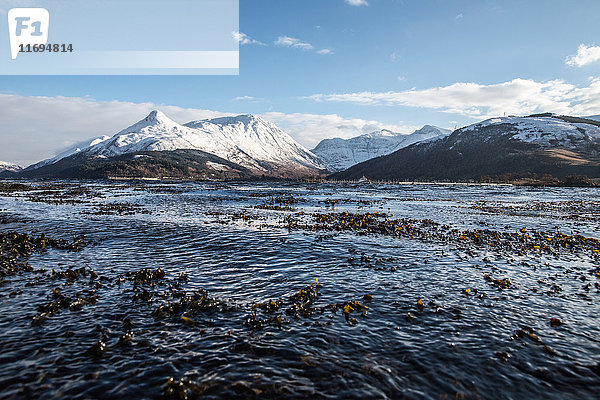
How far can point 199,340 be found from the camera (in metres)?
9.66

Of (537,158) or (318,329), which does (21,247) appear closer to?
(318,329)

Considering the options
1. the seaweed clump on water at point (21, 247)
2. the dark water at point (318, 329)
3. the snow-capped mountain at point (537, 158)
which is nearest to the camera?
the dark water at point (318, 329)

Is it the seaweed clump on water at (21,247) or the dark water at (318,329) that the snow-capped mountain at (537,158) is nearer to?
the dark water at (318,329)

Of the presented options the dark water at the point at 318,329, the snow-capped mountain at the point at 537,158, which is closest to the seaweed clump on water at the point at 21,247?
the dark water at the point at 318,329

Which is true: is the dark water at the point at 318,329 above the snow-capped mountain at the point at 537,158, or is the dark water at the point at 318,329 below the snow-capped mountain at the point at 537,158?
below

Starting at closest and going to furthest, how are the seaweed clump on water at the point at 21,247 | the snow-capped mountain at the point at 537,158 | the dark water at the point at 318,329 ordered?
the dark water at the point at 318,329 < the seaweed clump on water at the point at 21,247 < the snow-capped mountain at the point at 537,158

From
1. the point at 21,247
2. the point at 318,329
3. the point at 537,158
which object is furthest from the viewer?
the point at 537,158

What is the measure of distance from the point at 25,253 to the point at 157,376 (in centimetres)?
1766

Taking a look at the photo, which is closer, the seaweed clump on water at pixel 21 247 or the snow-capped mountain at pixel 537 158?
the seaweed clump on water at pixel 21 247

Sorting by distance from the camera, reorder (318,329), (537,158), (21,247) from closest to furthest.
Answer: (318,329) → (21,247) → (537,158)

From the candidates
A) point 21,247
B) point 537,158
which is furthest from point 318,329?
point 537,158

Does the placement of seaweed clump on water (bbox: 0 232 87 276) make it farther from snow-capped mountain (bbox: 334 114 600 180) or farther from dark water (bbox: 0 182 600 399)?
snow-capped mountain (bbox: 334 114 600 180)

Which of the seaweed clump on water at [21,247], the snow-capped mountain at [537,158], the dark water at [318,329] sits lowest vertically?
the dark water at [318,329]

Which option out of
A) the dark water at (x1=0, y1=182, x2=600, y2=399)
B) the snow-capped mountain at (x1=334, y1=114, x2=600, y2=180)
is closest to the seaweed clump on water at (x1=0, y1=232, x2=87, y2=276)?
the dark water at (x1=0, y1=182, x2=600, y2=399)
